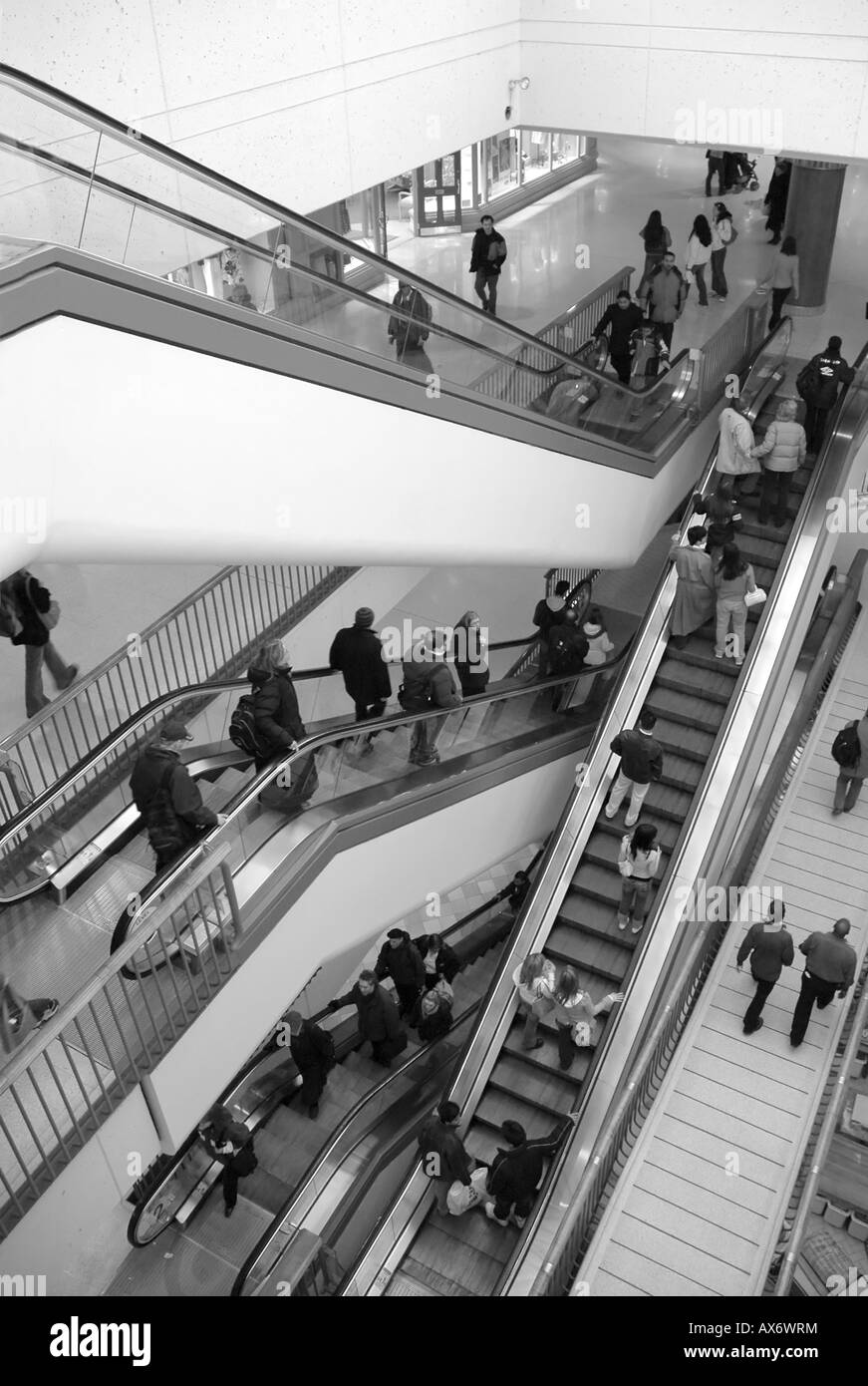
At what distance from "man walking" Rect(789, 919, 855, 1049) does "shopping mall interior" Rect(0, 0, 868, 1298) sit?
0.12 feet

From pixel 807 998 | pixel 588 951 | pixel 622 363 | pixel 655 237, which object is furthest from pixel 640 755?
pixel 655 237

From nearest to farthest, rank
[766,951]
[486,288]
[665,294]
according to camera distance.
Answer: [766,951] → [665,294] → [486,288]

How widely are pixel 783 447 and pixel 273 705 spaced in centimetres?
567

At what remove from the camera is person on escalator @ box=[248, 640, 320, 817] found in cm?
682

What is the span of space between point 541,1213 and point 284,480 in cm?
503

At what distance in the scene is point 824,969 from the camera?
8.05 meters

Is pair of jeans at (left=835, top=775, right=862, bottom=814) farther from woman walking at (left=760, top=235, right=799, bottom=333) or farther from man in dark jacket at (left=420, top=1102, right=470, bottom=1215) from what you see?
woman walking at (left=760, top=235, right=799, bottom=333)

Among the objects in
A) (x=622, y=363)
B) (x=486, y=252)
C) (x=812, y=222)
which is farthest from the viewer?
(x=812, y=222)

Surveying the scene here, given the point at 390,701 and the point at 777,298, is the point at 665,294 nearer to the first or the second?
the point at 777,298

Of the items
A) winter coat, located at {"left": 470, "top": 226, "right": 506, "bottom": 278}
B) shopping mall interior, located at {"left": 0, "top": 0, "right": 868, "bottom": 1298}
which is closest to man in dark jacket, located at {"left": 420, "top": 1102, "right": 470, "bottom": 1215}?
shopping mall interior, located at {"left": 0, "top": 0, "right": 868, "bottom": 1298}

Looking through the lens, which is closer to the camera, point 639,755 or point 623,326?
point 639,755

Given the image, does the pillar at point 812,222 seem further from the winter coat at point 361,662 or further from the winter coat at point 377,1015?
the winter coat at point 377,1015

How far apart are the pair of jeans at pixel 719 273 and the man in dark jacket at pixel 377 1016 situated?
10.1 m

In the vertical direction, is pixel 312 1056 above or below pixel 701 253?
below
